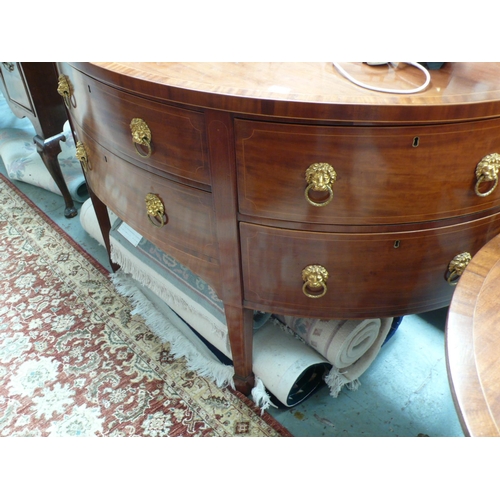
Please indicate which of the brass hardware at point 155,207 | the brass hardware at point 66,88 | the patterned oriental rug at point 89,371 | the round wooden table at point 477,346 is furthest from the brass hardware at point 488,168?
the brass hardware at point 66,88

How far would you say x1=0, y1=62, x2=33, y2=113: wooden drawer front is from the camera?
1.21m

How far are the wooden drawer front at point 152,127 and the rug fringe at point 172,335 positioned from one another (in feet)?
1.57

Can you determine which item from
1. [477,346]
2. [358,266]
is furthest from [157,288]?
[477,346]

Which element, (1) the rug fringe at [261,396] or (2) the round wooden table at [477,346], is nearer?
(2) the round wooden table at [477,346]

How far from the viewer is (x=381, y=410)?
3.04 feet

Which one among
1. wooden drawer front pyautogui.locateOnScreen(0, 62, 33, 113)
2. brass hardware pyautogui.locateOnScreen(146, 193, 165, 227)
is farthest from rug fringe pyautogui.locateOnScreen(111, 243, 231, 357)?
wooden drawer front pyautogui.locateOnScreen(0, 62, 33, 113)

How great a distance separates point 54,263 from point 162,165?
2.58 feet

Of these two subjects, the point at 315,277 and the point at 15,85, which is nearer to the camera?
the point at 315,277

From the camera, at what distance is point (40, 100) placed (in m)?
1.26

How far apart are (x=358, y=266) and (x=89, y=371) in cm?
67

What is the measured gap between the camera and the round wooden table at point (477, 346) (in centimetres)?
37

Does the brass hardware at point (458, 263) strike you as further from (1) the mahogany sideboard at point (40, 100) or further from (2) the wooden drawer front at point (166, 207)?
(1) the mahogany sideboard at point (40, 100)

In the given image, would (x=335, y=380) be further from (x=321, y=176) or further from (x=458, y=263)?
(x=321, y=176)

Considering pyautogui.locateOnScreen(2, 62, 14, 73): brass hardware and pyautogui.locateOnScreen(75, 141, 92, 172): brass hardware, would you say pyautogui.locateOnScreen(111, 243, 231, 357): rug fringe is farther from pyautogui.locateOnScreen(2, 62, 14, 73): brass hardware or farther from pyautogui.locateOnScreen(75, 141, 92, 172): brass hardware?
pyautogui.locateOnScreen(2, 62, 14, 73): brass hardware
